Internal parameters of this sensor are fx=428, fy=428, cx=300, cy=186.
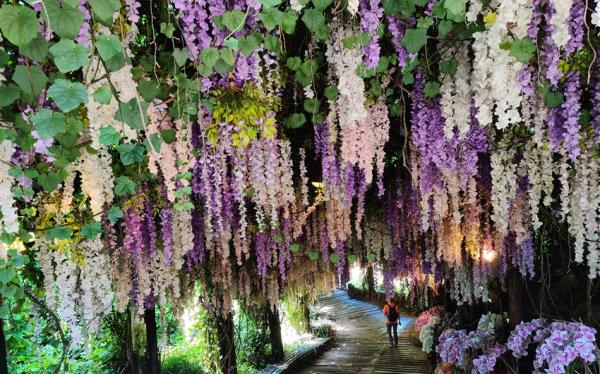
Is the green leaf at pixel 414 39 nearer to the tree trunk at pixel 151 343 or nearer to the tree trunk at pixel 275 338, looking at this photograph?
the tree trunk at pixel 151 343

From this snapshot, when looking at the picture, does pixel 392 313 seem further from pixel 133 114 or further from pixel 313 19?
pixel 133 114

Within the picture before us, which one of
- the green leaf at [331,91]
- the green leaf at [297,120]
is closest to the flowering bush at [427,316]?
the green leaf at [297,120]

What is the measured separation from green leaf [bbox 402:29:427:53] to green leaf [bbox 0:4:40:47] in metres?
1.46

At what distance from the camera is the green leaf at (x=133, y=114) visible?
1632mm

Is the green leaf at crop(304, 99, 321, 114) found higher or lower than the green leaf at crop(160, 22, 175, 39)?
lower

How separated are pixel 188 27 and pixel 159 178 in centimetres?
152

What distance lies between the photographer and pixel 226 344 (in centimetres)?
745

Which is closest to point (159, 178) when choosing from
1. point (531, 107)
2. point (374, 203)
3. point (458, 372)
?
point (531, 107)

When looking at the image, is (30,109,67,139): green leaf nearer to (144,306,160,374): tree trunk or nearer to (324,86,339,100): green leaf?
(324,86,339,100): green leaf

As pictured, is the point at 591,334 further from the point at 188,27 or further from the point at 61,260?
the point at 61,260

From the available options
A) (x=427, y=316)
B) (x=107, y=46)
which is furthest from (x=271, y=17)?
(x=427, y=316)

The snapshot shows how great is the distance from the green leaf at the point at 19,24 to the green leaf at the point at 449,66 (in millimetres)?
1839

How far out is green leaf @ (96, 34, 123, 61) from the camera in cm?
130

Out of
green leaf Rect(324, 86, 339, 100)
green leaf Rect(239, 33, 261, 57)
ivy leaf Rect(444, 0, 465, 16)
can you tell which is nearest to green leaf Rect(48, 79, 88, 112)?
green leaf Rect(239, 33, 261, 57)
